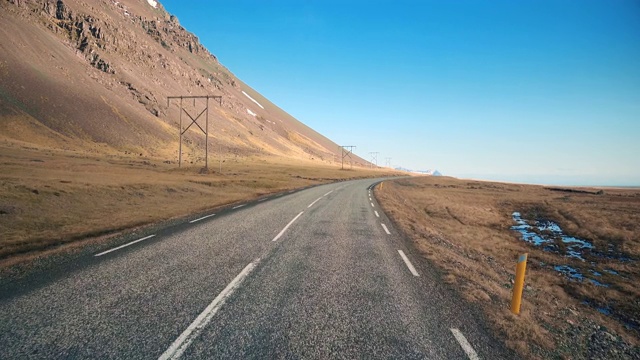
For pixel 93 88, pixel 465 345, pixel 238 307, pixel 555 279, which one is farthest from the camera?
pixel 93 88

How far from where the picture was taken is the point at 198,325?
4.61 m

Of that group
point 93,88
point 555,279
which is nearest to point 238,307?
point 555,279

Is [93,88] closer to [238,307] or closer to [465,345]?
[238,307]

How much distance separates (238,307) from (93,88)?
100m

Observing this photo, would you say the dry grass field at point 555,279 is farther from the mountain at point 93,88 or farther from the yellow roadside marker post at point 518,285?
the mountain at point 93,88

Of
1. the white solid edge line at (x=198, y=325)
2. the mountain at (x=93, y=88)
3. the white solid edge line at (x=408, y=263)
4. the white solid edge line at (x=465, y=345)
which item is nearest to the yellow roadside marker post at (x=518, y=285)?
the white solid edge line at (x=465, y=345)

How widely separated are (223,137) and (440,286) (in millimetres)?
116216

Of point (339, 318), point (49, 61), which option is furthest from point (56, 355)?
point (49, 61)

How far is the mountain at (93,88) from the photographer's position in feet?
212

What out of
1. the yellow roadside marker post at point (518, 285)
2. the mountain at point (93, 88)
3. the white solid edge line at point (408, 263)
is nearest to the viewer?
the yellow roadside marker post at point (518, 285)

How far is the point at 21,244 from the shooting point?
30.3ft

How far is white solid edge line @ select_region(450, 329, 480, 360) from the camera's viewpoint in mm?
4177

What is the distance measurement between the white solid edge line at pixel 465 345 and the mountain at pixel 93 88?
219ft

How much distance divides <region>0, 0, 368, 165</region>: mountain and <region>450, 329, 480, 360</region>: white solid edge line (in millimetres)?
66892
